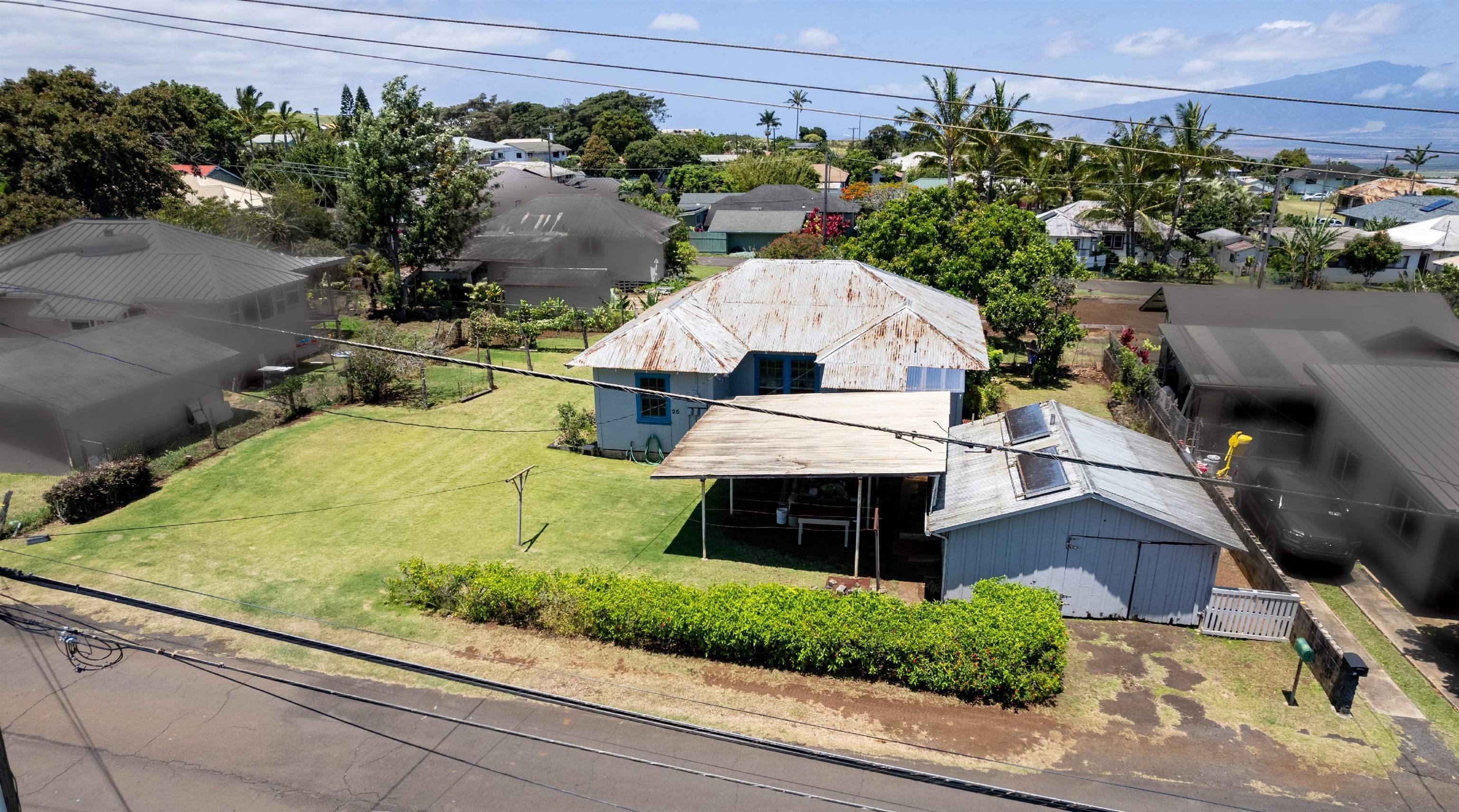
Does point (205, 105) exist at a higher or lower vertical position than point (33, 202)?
higher

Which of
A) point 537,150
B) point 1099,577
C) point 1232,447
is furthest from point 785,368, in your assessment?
point 537,150

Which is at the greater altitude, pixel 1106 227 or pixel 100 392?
pixel 1106 227

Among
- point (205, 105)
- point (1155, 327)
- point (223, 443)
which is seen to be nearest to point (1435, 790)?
point (223, 443)

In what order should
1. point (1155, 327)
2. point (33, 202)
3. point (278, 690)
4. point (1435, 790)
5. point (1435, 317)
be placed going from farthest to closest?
1. point (1155, 327)
2. point (33, 202)
3. point (1435, 317)
4. point (278, 690)
5. point (1435, 790)

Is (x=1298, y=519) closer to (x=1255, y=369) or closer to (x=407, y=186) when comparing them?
(x=1255, y=369)

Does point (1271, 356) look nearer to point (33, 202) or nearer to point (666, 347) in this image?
point (666, 347)

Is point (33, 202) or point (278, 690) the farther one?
point (33, 202)

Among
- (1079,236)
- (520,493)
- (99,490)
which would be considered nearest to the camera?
(520,493)
